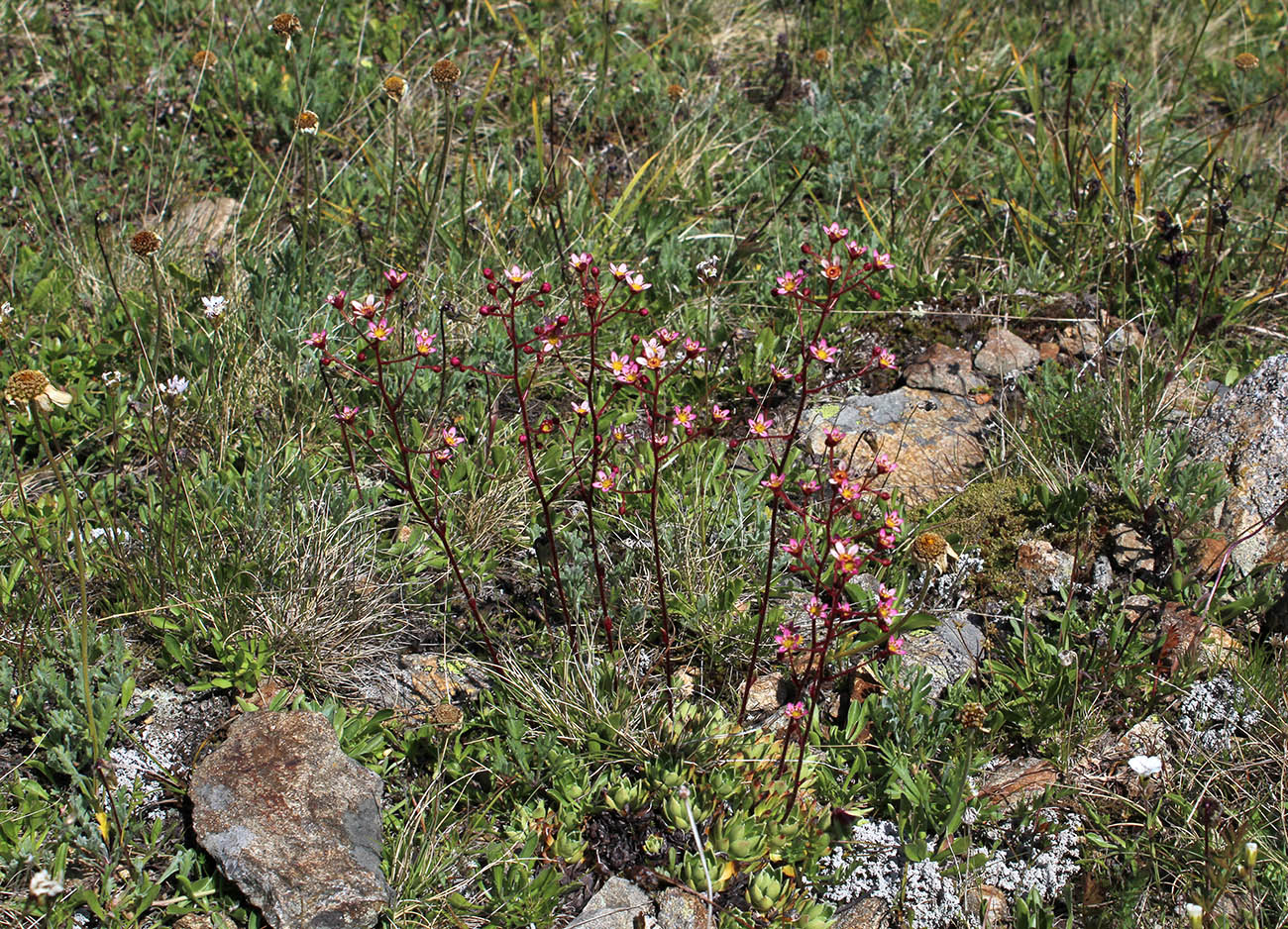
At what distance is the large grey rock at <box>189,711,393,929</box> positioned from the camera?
2334mm

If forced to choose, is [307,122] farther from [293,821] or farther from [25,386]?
[293,821]

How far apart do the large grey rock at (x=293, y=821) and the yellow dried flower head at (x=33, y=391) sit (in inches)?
36.8

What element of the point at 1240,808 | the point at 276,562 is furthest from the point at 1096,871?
the point at 276,562

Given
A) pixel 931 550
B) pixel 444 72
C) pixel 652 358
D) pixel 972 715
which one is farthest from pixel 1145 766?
pixel 444 72

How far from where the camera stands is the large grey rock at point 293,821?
233 centimetres

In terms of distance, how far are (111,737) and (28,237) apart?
8.32 ft

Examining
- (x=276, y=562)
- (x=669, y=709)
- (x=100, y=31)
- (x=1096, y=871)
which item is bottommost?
(x=1096, y=871)

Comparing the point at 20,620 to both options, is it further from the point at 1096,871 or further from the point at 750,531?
the point at 1096,871

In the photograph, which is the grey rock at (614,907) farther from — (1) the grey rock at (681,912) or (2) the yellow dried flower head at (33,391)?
(2) the yellow dried flower head at (33,391)

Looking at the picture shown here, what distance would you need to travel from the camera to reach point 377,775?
2.58m

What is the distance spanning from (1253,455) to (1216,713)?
0.99 m

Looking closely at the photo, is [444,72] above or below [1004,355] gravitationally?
above

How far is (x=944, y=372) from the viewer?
3.92 meters

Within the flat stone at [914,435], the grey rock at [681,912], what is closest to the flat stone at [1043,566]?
the flat stone at [914,435]
